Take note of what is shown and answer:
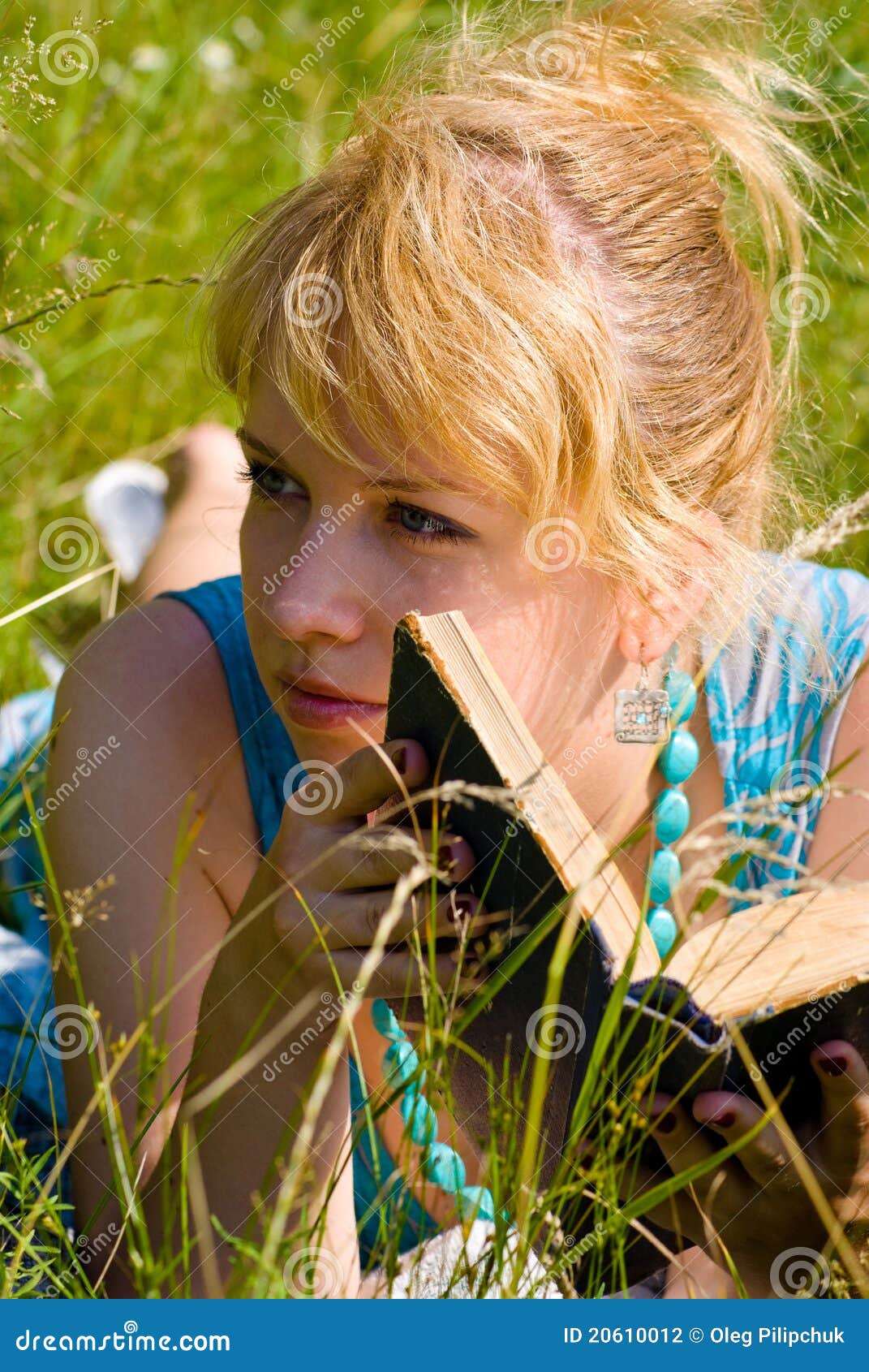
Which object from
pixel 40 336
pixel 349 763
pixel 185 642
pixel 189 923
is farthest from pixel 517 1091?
pixel 40 336

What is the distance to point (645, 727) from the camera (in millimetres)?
2197

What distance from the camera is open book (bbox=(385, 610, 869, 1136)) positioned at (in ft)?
4.07

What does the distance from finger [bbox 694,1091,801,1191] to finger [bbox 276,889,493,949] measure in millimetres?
300

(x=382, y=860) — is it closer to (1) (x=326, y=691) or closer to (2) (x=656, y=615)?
(1) (x=326, y=691)

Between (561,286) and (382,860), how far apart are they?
997 millimetres

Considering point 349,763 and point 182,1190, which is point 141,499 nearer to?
point 349,763

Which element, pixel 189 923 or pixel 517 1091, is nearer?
pixel 517 1091

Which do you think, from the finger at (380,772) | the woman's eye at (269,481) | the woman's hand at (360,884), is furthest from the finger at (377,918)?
the woman's eye at (269,481)

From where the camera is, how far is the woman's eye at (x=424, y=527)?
1.87 m

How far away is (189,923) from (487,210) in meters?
1.30

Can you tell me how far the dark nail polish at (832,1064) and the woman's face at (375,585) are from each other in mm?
772

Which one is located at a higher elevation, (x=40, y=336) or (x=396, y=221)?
(x=40, y=336)

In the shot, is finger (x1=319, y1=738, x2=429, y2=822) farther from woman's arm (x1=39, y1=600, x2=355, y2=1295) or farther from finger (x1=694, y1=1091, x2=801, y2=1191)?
finger (x1=694, y1=1091, x2=801, y2=1191)

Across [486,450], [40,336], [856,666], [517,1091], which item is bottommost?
[517,1091]
